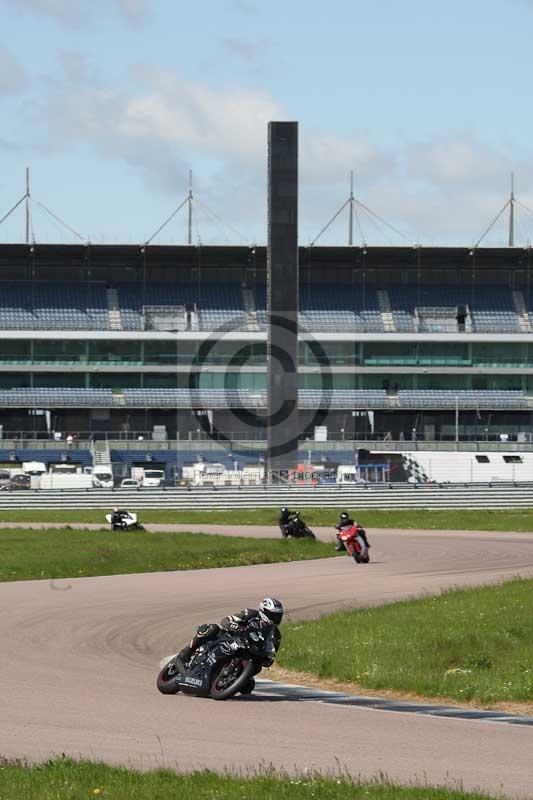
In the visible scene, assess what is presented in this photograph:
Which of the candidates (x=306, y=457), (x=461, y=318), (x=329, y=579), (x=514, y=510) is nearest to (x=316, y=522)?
(x=514, y=510)

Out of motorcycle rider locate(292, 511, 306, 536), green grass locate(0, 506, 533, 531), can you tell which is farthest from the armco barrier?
motorcycle rider locate(292, 511, 306, 536)

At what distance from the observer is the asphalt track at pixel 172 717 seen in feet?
39.6

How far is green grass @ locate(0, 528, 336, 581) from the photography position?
34.5 meters

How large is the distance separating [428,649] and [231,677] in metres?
4.42

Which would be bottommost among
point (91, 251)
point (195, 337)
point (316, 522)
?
point (316, 522)

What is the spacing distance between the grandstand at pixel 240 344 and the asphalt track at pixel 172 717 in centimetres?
7207

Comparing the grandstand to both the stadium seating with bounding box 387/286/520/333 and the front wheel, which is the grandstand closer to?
the stadium seating with bounding box 387/286/520/333

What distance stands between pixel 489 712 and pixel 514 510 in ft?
167

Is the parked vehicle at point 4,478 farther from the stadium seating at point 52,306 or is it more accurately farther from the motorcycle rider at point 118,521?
the motorcycle rider at point 118,521

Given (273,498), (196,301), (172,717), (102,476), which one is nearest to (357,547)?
(172,717)

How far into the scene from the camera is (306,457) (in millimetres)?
91125

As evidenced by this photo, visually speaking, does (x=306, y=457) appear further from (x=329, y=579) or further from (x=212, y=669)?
(x=212, y=669)

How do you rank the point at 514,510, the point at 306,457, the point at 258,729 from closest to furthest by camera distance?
the point at 258,729
the point at 514,510
the point at 306,457

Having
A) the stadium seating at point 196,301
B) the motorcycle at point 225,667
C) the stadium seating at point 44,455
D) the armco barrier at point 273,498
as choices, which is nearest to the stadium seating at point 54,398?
the stadium seating at point 196,301
